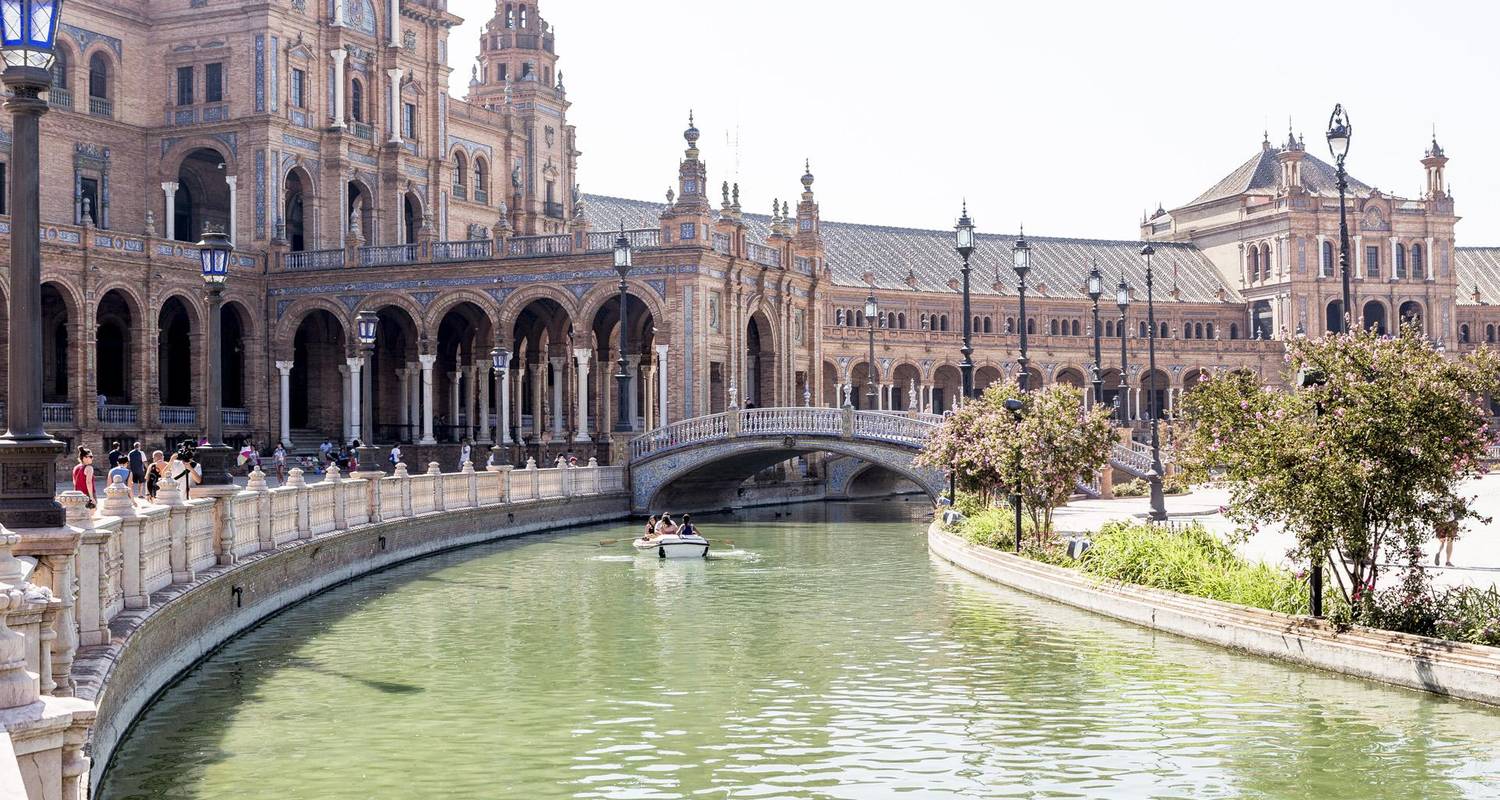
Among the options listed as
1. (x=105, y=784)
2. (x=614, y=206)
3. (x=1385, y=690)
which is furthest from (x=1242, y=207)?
(x=105, y=784)

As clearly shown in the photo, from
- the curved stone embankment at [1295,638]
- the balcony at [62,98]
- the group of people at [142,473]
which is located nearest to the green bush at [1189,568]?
the curved stone embankment at [1295,638]

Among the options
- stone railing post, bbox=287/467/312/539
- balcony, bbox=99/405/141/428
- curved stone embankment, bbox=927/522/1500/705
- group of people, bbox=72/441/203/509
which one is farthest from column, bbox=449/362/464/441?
curved stone embankment, bbox=927/522/1500/705

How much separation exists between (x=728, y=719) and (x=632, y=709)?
118 cm

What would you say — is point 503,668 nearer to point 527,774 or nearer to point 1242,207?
point 527,774

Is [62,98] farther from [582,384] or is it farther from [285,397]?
[582,384]

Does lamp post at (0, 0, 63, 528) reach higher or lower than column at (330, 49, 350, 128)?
lower

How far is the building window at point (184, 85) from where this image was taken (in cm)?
5594

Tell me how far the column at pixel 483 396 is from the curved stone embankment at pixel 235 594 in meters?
13.4

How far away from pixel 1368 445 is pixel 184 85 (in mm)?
48614

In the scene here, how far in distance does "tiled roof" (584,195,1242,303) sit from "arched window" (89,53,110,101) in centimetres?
3820

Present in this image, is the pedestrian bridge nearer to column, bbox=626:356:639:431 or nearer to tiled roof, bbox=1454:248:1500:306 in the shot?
column, bbox=626:356:639:431

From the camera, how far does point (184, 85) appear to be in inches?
2206

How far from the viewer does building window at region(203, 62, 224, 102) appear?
5562 centimetres

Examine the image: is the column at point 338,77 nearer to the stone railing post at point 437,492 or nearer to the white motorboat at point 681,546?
the stone railing post at point 437,492
